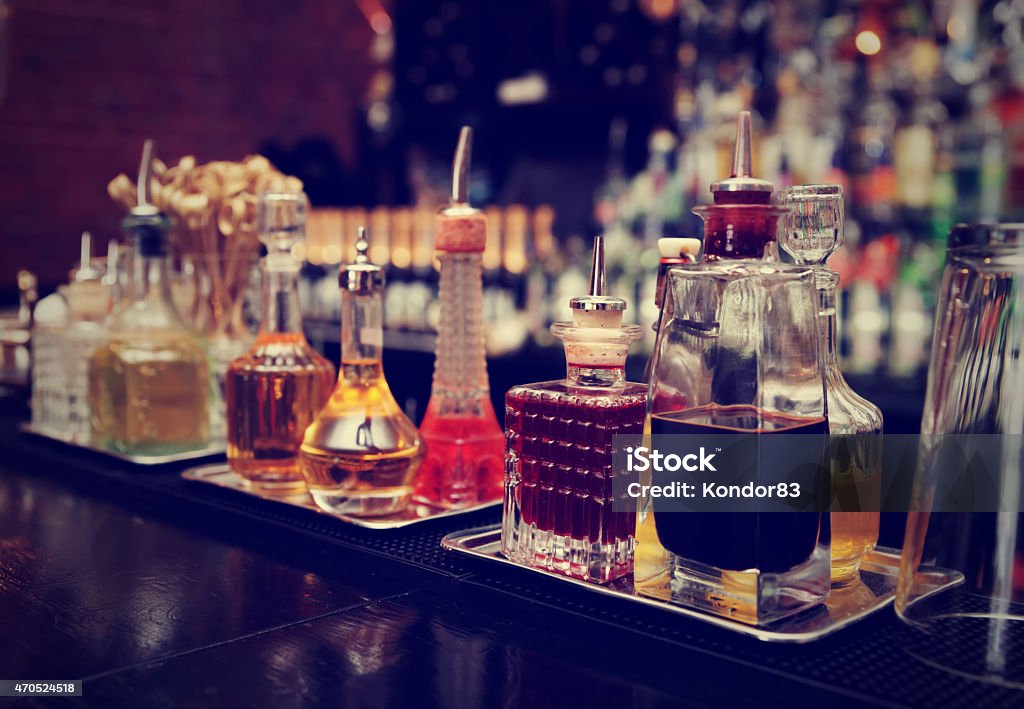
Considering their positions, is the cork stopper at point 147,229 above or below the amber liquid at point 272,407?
above

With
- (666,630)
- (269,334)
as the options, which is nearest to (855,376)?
(269,334)

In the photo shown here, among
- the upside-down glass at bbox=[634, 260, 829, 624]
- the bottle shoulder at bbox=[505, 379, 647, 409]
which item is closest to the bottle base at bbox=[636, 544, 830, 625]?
the upside-down glass at bbox=[634, 260, 829, 624]

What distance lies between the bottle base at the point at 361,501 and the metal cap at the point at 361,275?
6.8 inches

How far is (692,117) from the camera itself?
287 centimetres

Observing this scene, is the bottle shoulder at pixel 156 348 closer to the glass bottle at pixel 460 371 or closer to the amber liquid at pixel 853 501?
the glass bottle at pixel 460 371

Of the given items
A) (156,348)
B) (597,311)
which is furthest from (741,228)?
(156,348)

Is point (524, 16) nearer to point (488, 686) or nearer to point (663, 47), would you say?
point (663, 47)

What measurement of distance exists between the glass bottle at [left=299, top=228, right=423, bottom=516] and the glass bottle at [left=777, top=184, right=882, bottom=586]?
352 millimetres

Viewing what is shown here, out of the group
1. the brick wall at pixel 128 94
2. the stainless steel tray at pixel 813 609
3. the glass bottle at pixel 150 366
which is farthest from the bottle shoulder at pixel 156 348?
the brick wall at pixel 128 94

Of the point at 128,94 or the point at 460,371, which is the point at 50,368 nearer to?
the point at 460,371

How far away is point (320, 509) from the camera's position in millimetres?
882

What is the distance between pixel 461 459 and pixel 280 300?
Result: 9.5 inches

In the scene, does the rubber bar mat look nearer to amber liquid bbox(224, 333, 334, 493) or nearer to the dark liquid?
amber liquid bbox(224, 333, 334, 493)

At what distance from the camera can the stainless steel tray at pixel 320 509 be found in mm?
854
